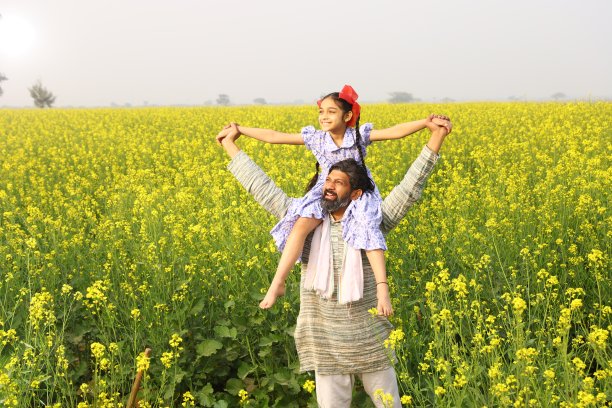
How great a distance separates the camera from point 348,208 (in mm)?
2977

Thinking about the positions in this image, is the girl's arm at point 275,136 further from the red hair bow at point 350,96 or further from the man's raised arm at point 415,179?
the man's raised arm at point 415,179

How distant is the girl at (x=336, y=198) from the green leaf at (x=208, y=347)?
1025mm

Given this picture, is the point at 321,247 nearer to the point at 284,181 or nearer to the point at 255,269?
the point at 255,269

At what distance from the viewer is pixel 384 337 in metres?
2.98

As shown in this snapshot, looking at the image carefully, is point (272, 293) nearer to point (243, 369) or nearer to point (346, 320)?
point (346, 320)

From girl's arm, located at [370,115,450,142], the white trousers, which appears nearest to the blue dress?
girl's arm, located at [370,115,450,142]

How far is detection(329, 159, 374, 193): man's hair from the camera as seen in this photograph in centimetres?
295

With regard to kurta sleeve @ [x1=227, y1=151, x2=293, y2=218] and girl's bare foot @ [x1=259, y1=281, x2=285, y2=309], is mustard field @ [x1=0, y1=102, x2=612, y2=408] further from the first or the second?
kurta sleeve @ [x1=227, y1=151, x2=293, y2=218]

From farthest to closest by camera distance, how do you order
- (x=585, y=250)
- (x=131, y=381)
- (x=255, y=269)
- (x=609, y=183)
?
(x=609, y=183)
(x=585, y=250)
(x=255, y=269)
(x=131, y=381)

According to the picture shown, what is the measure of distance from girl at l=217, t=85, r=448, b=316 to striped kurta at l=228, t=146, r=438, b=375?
0.10m

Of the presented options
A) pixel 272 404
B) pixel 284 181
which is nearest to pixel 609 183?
pixel 284 181

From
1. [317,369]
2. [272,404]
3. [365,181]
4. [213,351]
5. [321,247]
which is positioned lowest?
[272,404]

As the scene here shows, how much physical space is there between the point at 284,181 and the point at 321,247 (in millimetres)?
3444

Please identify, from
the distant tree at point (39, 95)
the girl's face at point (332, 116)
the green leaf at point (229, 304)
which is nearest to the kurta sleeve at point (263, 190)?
the girl's face at point (332, 116)
